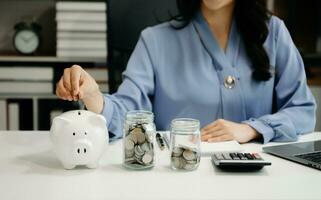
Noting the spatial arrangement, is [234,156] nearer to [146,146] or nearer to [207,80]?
[146,146]

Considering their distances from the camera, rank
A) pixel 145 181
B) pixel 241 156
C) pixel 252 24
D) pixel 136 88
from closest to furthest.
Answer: pixel 145 181, pixel 241 156, pixel 136 88, pixel 252 24

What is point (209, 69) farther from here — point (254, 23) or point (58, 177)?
point (58, 177)

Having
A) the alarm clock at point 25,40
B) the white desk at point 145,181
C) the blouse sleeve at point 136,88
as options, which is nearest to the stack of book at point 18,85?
the alarm clock at point 25,40

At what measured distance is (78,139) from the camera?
861 mm

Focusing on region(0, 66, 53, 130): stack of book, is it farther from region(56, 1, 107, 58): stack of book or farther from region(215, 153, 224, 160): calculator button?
region(215, 153, 224, 160): calculator button

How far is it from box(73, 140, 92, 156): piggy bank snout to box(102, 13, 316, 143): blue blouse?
462 mm

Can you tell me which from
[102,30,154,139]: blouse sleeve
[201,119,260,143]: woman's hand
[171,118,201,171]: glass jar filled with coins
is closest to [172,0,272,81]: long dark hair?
[102,30,154,139]: blouse sleeve

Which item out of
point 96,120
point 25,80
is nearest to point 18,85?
point 25,80

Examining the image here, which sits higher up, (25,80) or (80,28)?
(80,28)

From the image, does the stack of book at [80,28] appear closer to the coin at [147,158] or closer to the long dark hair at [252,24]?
the long dark hair at [252,24]

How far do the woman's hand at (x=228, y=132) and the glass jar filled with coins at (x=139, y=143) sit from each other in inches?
9.7

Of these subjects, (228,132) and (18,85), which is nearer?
(228,132)

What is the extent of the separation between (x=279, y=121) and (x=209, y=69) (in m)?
0.29

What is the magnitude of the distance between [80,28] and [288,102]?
49.8 inches
